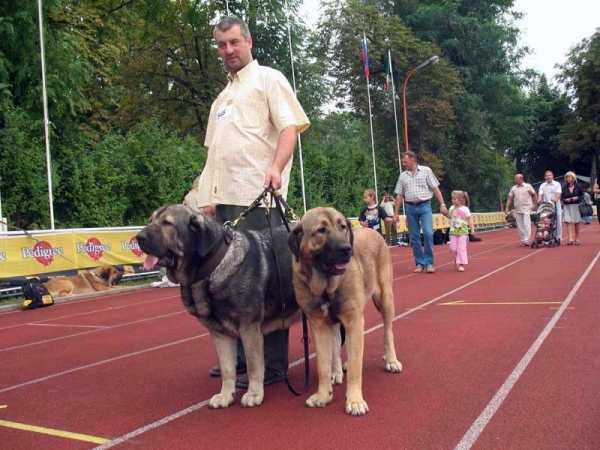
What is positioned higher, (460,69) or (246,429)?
(460,69)

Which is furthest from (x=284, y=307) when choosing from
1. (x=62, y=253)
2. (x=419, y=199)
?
(x=62, y=253)

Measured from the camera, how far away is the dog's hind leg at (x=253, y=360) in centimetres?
394

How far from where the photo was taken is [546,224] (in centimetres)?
1727

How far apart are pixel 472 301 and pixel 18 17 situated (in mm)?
13813

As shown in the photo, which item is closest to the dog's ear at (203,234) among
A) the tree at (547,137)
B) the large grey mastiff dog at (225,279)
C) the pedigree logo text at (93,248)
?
the large grey mastiff dog at (225,279)

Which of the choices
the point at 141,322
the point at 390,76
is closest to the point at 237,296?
the point at 141,322

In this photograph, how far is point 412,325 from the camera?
22.1 feet

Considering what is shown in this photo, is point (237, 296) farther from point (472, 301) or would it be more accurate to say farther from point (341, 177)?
point (341, 177)

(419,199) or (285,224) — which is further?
(419,199)

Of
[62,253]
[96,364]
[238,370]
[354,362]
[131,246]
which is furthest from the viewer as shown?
[131,246]

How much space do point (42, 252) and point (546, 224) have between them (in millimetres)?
13158

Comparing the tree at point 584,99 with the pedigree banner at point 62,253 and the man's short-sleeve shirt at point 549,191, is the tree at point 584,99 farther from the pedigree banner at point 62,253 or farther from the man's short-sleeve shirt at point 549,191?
the pedigree banner at point 62,253

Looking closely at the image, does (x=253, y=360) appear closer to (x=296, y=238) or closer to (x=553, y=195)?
(x=296, y=238)

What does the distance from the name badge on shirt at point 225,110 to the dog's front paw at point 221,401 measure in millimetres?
2095
